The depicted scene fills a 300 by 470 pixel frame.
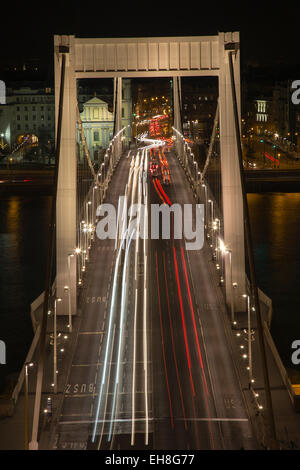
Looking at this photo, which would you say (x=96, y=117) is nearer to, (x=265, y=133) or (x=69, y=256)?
(x=265, y=133)

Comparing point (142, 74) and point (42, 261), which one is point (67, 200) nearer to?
point (142, 74)

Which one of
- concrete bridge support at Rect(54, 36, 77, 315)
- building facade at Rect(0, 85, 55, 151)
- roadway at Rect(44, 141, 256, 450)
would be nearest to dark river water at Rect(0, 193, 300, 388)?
roadway at Rect(44, 141, 256, 450)

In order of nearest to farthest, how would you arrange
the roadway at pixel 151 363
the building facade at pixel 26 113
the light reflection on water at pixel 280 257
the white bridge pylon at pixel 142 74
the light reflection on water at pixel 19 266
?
the roadway at pixel 151 363 < the white bridge pylon at pixel 142 74 < the light reflection on water at pixel 19 266 < the light reflection on water at pixel 280 257 < the building facade at pixel 26 113

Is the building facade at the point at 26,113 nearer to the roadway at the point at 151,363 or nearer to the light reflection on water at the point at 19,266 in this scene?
the light reflection on water at the point at 19,266

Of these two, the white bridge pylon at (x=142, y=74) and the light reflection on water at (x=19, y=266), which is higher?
the white bridge pylon at (x=142, y=74)

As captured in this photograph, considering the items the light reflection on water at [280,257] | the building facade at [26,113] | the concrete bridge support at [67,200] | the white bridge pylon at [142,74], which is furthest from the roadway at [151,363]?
the building facade at [26,113]

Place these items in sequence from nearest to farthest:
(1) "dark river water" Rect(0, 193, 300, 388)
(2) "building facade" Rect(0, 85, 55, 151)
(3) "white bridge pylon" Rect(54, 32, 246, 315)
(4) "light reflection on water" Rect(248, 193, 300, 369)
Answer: (3) "white bridge pylon" Rect(54, 32, 246, 315) < (1) "dark river water" Rect(0, 193, 300, 388) < (4) "light reflection on water" Rect(248, 193, 300, 369) < (2) "building facade" Rect(0, 85, 55, 151)

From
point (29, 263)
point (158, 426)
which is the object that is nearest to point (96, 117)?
point (29, 263)

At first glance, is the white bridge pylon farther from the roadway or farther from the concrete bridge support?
the roadway
